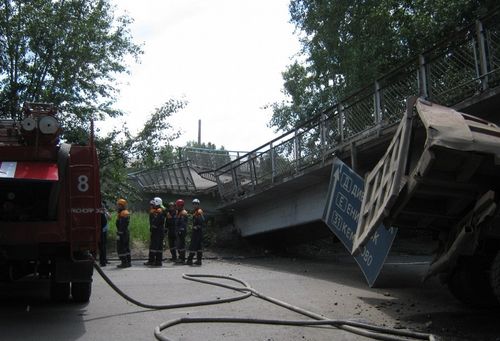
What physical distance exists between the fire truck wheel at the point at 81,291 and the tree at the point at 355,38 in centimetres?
1066

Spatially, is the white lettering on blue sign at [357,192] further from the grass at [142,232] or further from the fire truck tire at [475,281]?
the grass at [142,232]

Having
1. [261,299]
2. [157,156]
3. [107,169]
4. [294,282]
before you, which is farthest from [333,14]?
[261,299]

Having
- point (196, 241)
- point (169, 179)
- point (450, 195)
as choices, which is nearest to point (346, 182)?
point (450, 195)

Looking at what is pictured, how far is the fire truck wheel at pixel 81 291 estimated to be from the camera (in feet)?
25.3

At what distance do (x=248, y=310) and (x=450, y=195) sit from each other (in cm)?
310

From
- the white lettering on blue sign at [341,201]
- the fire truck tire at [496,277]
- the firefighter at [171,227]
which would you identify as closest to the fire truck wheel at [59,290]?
the white lettering on blue sign at [341,201]

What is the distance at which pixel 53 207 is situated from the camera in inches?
271

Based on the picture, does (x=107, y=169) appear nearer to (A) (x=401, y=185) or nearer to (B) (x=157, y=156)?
(B) (x=157, y=156)

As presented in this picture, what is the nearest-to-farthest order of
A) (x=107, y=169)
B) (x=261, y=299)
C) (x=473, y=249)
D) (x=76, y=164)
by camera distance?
(x=473, y=249) → (x=76, y=164) → (x=261, y=299) → (x=107, y=169)

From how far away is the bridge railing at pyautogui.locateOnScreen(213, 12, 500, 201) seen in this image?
8.79 m

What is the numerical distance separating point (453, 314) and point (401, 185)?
6.61 ft

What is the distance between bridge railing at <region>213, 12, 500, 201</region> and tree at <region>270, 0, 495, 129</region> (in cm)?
304

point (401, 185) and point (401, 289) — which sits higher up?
point (401, 185)

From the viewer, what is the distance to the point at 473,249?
6.31 m
